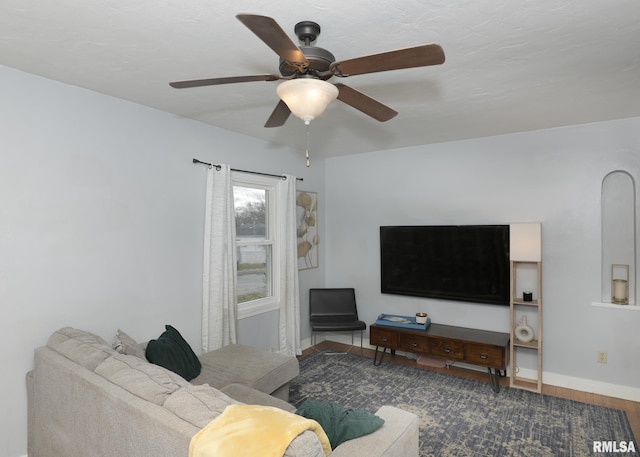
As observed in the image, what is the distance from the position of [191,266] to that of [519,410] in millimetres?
3238

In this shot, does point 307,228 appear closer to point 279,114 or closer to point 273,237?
point 273,237

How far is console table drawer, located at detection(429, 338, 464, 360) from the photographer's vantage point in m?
3.78

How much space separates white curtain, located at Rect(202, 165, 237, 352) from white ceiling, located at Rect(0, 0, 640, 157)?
717 mm

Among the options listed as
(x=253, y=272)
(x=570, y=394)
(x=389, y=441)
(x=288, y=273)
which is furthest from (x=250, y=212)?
(x=570, y=394)

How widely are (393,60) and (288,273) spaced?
326cm

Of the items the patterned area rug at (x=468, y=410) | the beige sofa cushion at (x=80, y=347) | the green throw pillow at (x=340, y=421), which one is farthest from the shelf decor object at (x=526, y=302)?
the beige sofa cushion at (x=80, y=347)

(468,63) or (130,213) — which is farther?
(130,213)

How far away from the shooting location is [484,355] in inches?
143

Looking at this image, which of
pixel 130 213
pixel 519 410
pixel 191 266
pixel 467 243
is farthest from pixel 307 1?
pixel 519 410

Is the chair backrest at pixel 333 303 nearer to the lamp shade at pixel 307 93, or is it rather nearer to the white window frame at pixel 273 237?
the white window frame at pixel 273 237

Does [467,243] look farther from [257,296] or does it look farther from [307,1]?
[307,1]

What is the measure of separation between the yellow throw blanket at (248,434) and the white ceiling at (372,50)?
1722 mm

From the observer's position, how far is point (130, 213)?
117 inches

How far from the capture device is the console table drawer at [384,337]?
13.6 ft
